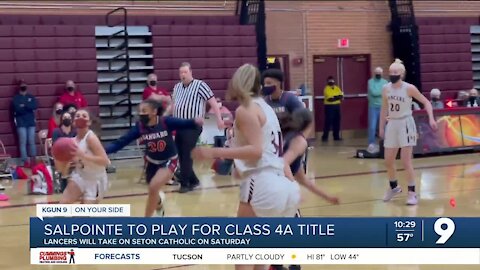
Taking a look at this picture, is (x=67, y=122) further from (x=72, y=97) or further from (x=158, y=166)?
(x=72, y=97)

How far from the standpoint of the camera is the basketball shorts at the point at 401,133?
11.2m

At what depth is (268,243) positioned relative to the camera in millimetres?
6266

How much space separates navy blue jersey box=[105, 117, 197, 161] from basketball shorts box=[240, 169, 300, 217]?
2.41 metres

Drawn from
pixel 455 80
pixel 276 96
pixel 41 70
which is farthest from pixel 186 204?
pixel 455 80

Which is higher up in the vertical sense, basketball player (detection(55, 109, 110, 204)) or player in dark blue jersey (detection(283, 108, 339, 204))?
player in dark blue jersey (detection(283, 108, 339, 204))

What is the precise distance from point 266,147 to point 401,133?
5.67 m

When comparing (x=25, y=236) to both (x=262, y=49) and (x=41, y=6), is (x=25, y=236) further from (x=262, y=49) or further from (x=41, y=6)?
(x=262, y=49)

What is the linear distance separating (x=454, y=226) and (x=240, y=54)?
51.4ft

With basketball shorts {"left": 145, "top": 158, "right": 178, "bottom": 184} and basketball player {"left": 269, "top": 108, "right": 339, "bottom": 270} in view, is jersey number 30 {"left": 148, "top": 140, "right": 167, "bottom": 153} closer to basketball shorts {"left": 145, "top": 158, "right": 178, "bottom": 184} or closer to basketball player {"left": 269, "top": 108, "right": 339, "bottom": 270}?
basketball shorts {"left": 145, "top": 158, "right": 178, "bottom": 184}

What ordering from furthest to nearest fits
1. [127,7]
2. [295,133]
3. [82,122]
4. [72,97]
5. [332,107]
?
[332,107] → [127,7] → [72,97] → [82,122] → [295,133]

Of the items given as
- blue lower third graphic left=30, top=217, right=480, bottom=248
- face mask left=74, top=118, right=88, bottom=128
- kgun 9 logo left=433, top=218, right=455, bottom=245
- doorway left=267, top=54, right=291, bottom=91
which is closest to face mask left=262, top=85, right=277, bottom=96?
blue lower third graphic left=30, top=217, right=480, bottom=248

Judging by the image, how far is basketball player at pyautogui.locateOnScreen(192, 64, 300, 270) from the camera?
5812 millimetres

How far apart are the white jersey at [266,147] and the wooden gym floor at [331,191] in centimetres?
215

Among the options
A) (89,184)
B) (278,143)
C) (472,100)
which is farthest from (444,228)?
(472,100)
